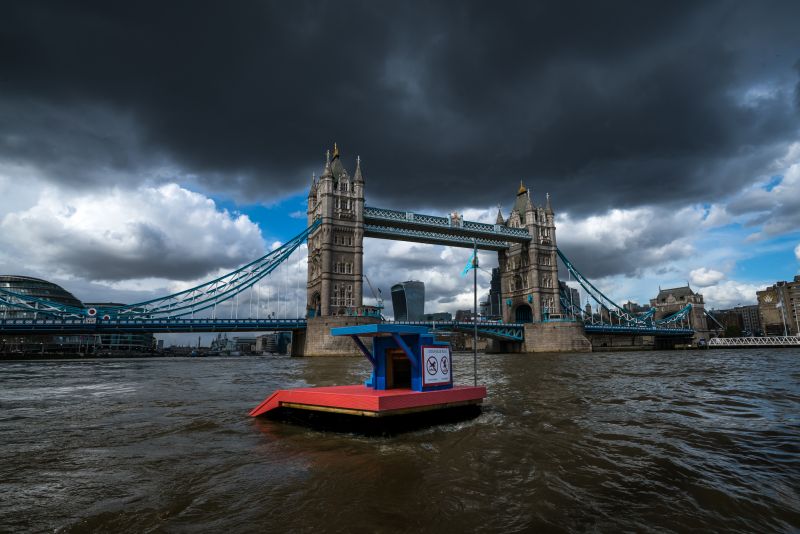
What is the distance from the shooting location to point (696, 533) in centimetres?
465

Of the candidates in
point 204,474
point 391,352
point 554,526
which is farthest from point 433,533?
point 391,352

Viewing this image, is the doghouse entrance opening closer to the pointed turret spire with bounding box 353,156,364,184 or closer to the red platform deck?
the red platform deck

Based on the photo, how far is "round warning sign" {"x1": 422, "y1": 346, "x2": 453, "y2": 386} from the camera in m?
11.1

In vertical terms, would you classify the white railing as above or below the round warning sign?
below

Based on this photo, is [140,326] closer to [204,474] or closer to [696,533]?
[204,474]

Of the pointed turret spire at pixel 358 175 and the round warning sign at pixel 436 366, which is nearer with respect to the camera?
the round warning sign at pixel 436 366

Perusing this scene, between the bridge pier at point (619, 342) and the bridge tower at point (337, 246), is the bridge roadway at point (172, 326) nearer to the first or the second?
the bridge tower at point (337, 246)

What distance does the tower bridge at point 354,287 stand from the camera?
189 ft

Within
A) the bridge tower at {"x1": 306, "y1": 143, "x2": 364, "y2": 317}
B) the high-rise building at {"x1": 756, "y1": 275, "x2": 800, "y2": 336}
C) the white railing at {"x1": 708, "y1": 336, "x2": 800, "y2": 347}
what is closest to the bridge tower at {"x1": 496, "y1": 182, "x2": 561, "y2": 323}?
the white railing at {"x1": 708, "y1": 336, "x2": 800, "y2": 347}

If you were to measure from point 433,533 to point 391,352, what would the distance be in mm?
7315

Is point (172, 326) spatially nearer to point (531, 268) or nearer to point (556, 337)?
point (556, 337)

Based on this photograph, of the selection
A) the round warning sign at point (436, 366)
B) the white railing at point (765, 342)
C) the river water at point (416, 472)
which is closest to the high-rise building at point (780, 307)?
the white railing at point (765, 342)

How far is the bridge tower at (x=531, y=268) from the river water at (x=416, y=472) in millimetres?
77816

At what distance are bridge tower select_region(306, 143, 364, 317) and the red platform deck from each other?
172 ft
